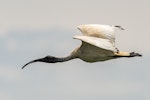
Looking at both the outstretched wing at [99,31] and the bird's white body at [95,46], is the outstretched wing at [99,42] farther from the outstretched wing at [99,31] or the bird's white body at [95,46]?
the outstretched wing at [99,31]

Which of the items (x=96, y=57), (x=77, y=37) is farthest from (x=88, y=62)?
(x=77, y=37)

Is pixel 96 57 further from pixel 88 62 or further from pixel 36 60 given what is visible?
pixel 36 60

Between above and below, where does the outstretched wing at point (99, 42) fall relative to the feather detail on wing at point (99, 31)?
above

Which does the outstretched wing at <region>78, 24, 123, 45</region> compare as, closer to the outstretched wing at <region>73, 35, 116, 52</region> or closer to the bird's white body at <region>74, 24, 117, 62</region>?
the bird's white body at <region>74, 24, 117, 62</region>

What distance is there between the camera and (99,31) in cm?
4688

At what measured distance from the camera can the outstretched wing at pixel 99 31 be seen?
45875 millimetres

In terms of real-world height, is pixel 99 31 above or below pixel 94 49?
above

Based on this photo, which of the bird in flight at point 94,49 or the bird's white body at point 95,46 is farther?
the bird in flight at point 94,49

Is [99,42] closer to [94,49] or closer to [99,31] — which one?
[94,49]

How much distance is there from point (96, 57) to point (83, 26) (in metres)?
3.23

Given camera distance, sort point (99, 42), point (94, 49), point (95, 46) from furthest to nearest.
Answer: point (94, 49) → point (95, 46) → point (99, 42)

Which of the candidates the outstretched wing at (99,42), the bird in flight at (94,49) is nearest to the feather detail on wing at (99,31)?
the bird in flight at (94,49)

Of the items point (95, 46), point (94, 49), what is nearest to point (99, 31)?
point (94, 49)

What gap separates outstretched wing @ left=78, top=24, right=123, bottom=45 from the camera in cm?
4588
